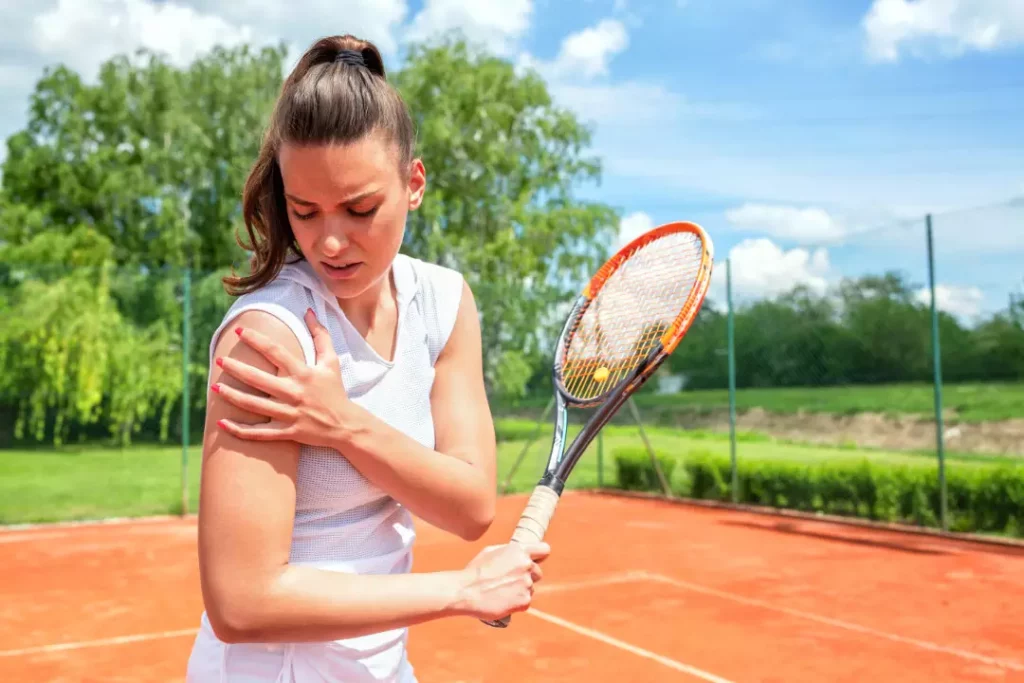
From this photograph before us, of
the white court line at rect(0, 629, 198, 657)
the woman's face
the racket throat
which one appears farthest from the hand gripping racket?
the white court line at rect(0, 629, 198, 657)

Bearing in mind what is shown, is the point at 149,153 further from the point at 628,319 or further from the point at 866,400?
the point at 628,319

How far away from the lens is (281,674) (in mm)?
1221

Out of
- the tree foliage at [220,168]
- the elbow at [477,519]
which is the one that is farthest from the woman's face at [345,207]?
the tree foliage at [220,168]

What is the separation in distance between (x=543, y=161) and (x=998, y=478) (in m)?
18.5

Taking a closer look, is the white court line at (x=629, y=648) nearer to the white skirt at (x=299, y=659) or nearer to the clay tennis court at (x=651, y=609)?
the clay tennis court at (x=651, y=609)

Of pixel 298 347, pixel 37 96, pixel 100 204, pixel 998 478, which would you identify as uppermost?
pixel 37 96

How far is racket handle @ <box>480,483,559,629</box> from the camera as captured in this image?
1.64 m

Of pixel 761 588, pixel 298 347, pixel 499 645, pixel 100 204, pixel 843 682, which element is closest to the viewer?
pixel 298 347

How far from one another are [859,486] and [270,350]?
30.0ft

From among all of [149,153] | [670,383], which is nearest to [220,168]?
[149,153]

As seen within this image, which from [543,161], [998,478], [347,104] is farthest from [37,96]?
[347,104]

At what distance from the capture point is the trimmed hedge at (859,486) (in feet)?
27.3

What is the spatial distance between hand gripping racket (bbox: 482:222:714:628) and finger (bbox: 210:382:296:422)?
39.2 inches

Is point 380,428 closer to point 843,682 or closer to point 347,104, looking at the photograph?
point 347,104
